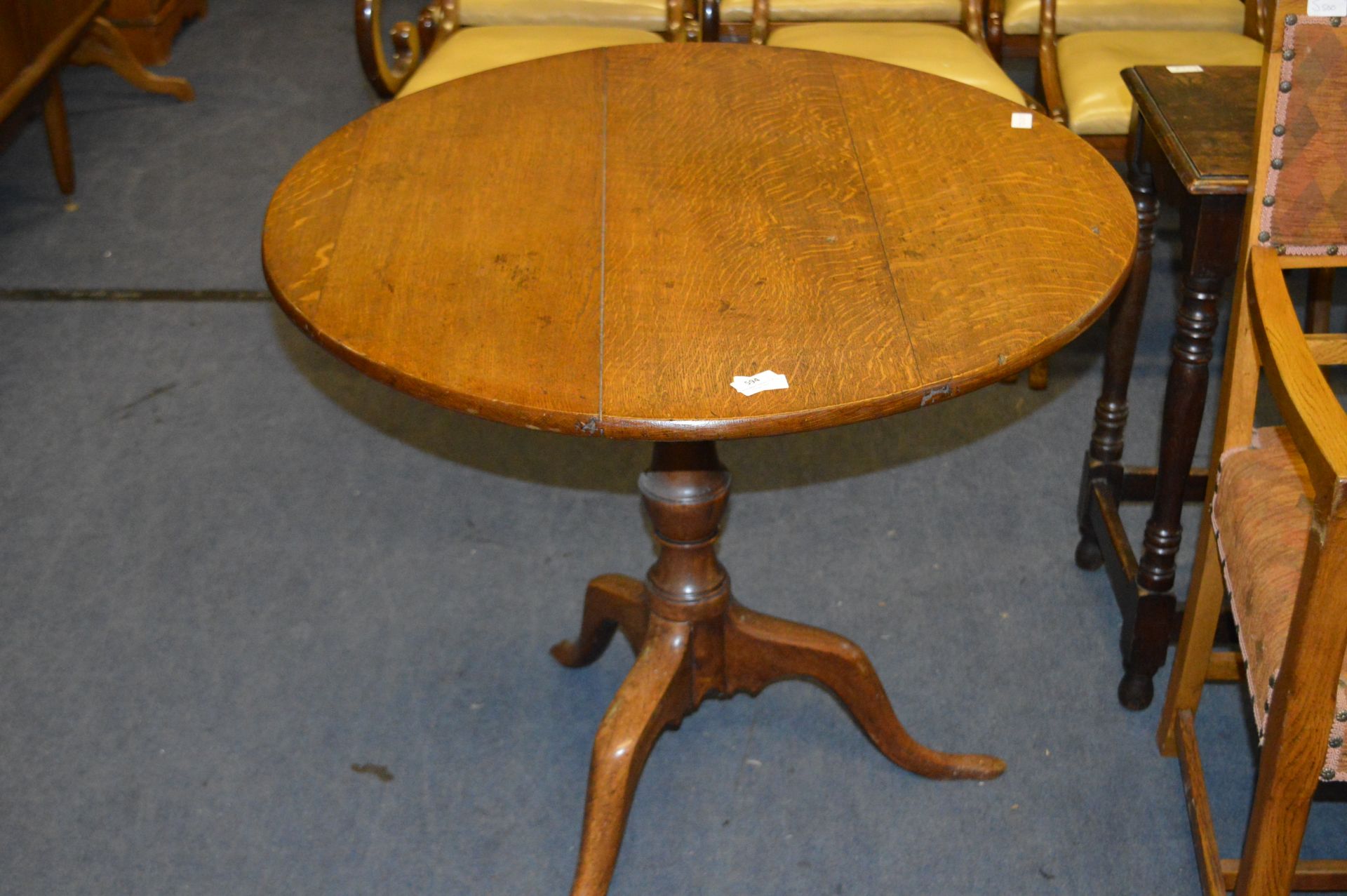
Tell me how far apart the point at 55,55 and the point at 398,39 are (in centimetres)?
106

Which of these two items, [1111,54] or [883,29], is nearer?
[1111,54]

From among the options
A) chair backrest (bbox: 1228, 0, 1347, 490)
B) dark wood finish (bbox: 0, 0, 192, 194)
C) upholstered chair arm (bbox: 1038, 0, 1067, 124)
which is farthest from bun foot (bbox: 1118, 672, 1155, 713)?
dark wood finish (bbox: 0, 0, 192, 194)

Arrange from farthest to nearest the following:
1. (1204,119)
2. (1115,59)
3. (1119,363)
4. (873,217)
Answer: (1115,59) → (1119,363) → (1204,119) → (873,217)

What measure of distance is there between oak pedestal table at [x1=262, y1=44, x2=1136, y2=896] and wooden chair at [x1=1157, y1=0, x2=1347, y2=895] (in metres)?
0.18

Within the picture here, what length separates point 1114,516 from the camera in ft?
7.13

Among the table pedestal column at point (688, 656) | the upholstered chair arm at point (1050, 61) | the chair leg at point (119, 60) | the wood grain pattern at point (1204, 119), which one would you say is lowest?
the table pedestal column at point (688, 656)

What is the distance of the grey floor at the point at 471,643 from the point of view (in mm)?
1831

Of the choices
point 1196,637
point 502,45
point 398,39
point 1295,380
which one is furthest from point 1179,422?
point 398,39

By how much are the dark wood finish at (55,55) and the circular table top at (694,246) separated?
175cm

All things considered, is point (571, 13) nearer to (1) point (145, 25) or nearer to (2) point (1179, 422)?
(2) point (1179, 422)

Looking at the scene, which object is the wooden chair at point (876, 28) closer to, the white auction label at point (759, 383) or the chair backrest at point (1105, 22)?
the chair backrest at point (1105, 22)

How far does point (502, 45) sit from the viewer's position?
2900mm

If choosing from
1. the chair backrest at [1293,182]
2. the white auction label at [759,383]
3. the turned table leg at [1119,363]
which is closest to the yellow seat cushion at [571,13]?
the turned table leg at [1119,363]

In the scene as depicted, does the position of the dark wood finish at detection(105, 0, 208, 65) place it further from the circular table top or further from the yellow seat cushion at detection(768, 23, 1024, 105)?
the circular table top
